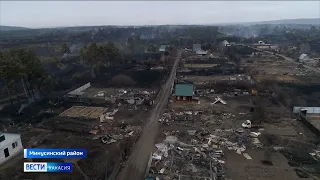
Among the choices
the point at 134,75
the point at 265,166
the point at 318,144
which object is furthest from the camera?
the point at 134,75

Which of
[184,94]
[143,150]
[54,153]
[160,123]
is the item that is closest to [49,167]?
[54,153]

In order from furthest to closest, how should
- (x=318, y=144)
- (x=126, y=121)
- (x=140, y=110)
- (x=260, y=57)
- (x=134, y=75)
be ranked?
(x=260, y=57)
(x=134, y=75)
(x=140, y=110)
(x=126, y=121)
(x=318, y=144)

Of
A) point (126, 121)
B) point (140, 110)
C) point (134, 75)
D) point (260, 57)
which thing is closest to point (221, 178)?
point (126, 121)

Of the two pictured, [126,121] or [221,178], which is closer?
[221,178]

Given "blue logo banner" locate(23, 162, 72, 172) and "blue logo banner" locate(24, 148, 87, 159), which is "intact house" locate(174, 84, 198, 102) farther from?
"blue logo banner" locate(23, 162, 72, 172)

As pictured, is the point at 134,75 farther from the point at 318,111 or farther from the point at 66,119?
the point at 318,111

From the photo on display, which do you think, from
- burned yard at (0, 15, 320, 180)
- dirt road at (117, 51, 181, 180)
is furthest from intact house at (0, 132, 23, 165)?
dirt road at (117, 51, 181, 180)
